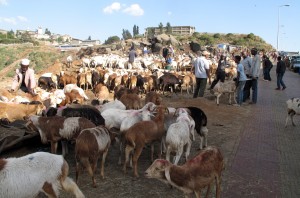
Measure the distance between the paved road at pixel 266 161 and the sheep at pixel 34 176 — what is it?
9.01 ft

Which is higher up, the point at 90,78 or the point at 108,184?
the point at 90,78

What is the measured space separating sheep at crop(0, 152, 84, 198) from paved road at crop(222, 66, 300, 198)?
275 cm

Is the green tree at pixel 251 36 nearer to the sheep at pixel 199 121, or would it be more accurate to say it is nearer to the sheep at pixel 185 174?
the sheep at pixel 199 121

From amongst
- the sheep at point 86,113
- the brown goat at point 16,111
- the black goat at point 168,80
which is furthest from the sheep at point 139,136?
the black goat at point 168,80

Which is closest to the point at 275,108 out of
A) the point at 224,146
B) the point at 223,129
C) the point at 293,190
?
the point at 223,129

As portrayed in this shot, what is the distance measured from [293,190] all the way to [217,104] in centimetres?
846

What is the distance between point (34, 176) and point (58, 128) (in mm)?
2240

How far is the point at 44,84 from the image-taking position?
17969 mm

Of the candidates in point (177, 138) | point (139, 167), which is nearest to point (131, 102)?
point (139, 167)

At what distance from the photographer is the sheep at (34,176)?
452cm

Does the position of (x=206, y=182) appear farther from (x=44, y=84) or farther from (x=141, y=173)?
(x=44, y=84)

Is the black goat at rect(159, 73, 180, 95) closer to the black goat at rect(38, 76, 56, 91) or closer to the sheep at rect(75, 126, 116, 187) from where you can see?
the black goat at rect(38, 76, 56, 91)

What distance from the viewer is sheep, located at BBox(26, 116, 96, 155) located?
22.4ft

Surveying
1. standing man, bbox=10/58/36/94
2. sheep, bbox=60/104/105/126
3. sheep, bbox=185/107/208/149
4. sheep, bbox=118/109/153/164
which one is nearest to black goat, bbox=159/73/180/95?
Answer: standing man, bbox=10/58/36/94
